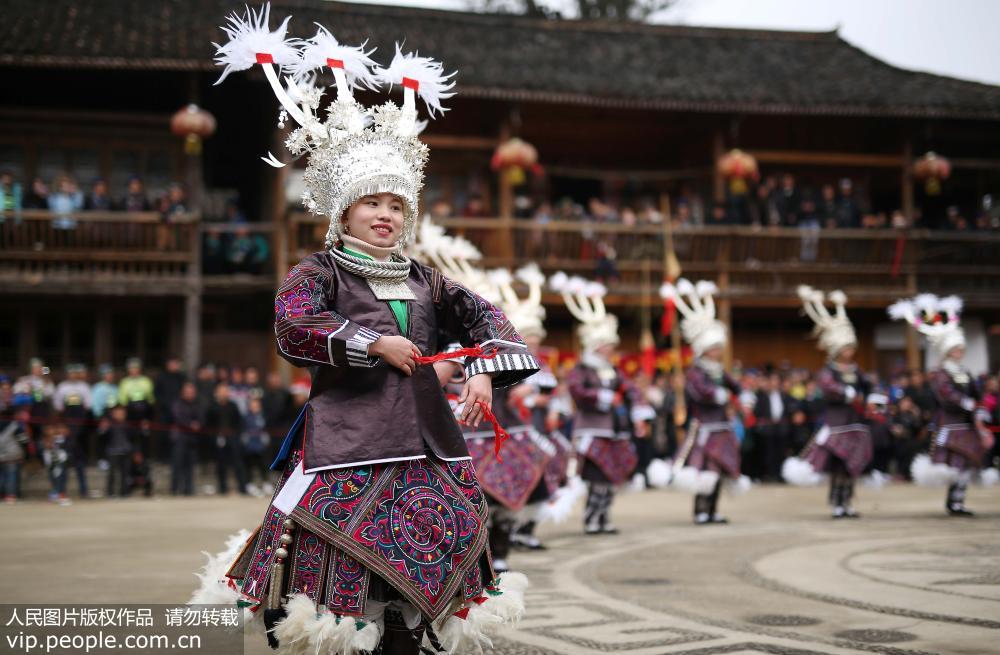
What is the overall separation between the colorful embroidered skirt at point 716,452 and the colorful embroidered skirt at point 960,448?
2199mm

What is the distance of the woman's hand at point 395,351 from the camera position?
365cm

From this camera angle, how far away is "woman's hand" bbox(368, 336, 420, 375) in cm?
365

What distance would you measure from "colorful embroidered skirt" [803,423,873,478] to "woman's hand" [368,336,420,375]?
8802 millimetres

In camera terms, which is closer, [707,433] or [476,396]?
[476,396]

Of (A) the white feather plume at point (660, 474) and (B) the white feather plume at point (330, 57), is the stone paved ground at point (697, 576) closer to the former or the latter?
(A) the white feather plume at point (660, 474)

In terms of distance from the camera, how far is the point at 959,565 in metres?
7.41

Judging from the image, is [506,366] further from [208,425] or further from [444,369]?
[208,425]

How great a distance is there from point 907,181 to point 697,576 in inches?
656

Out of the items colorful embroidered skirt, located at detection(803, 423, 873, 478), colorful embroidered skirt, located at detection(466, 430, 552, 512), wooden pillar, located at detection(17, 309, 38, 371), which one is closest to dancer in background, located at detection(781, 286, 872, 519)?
colorful embroidered skirt, located at detection(803, 423, 873, 478)

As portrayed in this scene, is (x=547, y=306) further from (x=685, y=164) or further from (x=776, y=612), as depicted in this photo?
(x=776, y=612)

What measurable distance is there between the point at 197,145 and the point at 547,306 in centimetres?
730

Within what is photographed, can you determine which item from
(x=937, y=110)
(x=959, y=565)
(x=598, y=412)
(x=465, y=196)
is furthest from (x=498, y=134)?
(x=959, y=565)

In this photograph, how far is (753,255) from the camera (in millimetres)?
20312

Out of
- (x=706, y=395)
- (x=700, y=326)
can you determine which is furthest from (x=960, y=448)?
(x=700, y=326)
